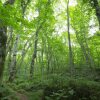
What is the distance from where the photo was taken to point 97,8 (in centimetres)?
843

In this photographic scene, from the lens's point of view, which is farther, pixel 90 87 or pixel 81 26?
pixel 81 26

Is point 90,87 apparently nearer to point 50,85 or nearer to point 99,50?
point 50,85

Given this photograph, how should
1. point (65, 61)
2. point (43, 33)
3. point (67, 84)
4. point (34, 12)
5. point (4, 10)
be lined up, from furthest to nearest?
point (65, 61) → point (43, 33) → point (34, 12) → point (67, 84) → point (4, 10)

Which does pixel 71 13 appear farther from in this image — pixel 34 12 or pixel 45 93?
pixel 45 93

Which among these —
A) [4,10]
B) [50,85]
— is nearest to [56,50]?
[50,85]

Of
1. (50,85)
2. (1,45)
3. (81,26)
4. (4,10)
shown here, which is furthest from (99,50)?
(4,10)

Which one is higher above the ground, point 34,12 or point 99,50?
point 34,12

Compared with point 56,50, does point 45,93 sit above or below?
below

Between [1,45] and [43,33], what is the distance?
14.5 m

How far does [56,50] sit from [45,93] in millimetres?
17381

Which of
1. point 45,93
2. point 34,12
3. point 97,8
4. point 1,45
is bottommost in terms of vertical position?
point 45,93

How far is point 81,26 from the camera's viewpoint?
2359 centimetres

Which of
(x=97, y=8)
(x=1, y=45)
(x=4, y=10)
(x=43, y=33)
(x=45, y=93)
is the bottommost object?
(x=45, y=93)

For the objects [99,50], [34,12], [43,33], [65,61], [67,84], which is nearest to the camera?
[67,84]
